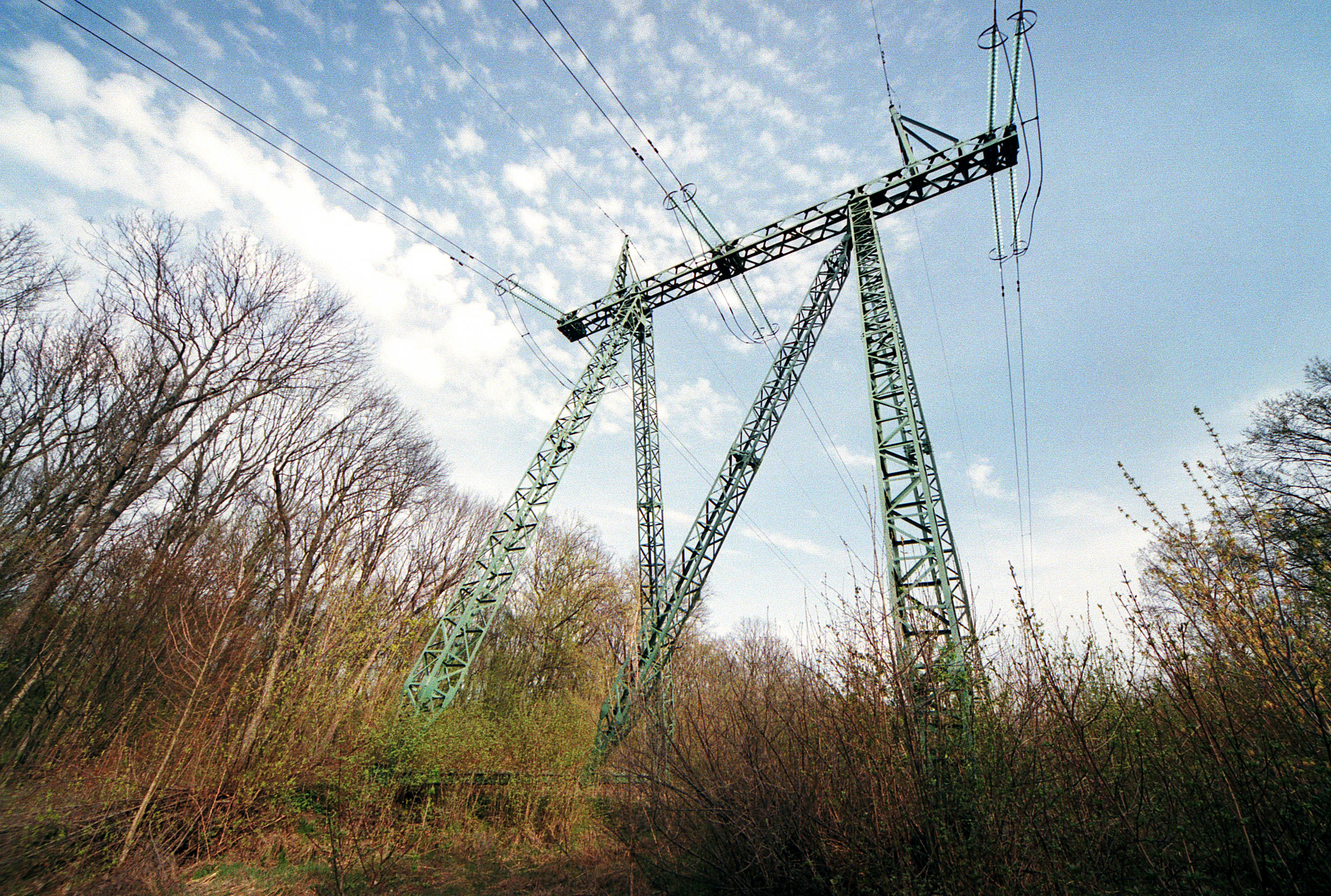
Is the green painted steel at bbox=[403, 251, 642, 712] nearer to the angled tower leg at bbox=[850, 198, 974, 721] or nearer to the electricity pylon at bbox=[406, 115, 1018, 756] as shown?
the electricity pylon at bbox=[406, 115, 1018, 756]

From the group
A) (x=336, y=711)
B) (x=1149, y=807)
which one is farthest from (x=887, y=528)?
(x=336, y=711)

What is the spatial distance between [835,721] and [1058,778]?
139cm

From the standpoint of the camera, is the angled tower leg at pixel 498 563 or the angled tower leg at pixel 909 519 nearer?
the angled tower leg at pixel 909 519

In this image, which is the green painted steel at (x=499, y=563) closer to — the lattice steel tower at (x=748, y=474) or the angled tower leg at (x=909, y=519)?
the lattice steel tower at (x=748, y=474)

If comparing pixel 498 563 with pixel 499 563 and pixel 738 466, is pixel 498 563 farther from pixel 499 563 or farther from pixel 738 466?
pixel 738 466

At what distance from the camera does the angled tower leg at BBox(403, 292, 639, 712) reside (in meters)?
9.02

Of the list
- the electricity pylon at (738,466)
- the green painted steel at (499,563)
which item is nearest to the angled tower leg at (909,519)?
the electricity pylon at (738,466)

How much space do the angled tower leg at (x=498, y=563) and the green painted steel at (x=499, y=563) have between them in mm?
12

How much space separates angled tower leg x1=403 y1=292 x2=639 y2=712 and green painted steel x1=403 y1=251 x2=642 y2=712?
0.01 m

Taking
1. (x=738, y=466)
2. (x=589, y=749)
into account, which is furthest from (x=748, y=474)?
(x=589, y=749)

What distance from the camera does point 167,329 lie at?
13.8 meters

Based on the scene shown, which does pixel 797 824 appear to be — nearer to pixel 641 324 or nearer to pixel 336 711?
pixel 336 711

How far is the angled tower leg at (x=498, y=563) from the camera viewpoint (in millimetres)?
9023

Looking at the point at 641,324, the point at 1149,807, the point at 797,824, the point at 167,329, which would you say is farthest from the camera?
the point at 167,329
